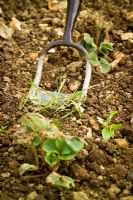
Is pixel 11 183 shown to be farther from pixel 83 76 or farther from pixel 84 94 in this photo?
pixel 83 76

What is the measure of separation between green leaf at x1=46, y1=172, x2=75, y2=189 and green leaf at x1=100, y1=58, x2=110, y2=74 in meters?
0.59

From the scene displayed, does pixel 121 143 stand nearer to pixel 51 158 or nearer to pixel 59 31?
pixel 51 158

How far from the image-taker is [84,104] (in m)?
2.08

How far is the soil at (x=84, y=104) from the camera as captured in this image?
175cm

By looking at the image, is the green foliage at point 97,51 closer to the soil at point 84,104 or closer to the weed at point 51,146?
the soil at point 84,104

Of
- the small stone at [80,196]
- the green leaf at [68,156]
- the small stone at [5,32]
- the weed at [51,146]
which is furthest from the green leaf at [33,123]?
the small stone at [5,32]

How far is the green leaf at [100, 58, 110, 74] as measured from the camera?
2.15 m

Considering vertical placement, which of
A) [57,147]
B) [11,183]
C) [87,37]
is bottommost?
[11,183]

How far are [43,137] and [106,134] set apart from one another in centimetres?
26

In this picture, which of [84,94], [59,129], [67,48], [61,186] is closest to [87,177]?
[61,186]

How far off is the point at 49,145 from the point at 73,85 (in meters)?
0.50

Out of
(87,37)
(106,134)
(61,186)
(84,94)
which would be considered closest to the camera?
(61,186)

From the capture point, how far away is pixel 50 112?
79.4 inches

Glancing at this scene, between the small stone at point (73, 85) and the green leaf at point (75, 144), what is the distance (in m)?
0.48
